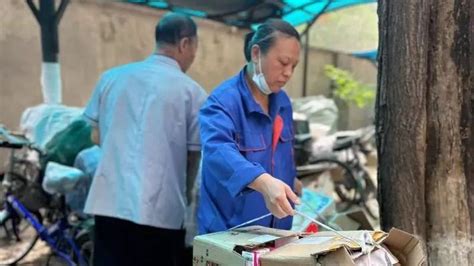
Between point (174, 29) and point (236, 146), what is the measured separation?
1.12m

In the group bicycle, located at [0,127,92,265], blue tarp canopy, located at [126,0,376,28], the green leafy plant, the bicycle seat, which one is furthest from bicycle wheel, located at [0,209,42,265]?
the green leafy plant

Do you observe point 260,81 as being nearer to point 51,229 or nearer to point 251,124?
point 251,124

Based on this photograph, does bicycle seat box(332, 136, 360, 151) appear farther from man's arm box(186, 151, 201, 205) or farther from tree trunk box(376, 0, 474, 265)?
tree trunk box(376, 0, 474, 265)

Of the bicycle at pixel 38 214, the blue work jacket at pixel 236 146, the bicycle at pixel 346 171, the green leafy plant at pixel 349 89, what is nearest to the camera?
the blue work jacket at pixel 236 146

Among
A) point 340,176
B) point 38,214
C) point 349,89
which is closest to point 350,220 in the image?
point 38,214

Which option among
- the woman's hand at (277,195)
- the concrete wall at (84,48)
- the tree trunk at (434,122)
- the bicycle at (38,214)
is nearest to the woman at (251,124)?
the woman's hand at (277,195)

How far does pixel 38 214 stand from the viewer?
4.30 metres

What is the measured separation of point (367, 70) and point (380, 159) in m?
10.3

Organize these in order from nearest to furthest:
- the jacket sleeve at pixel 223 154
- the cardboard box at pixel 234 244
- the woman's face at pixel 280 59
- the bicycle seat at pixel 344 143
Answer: the cardboard box at pixel 234 244 → the jacket sleeve at pixel 223 154 → the woman's face at pixel 280 59 → the bicycle seat at pixel 344 143

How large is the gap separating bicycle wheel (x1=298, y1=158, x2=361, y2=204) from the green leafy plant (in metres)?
4.85

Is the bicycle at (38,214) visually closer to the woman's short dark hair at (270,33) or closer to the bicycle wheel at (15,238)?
the bicycle wheel at (15,238)

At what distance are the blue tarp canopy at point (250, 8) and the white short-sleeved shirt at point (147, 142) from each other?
1.78 metres

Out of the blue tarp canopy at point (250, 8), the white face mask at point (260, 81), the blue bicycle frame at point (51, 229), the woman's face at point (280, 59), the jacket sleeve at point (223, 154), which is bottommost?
the blue bicycle frame at point (51, 229)

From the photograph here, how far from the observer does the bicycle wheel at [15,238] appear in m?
4.38
